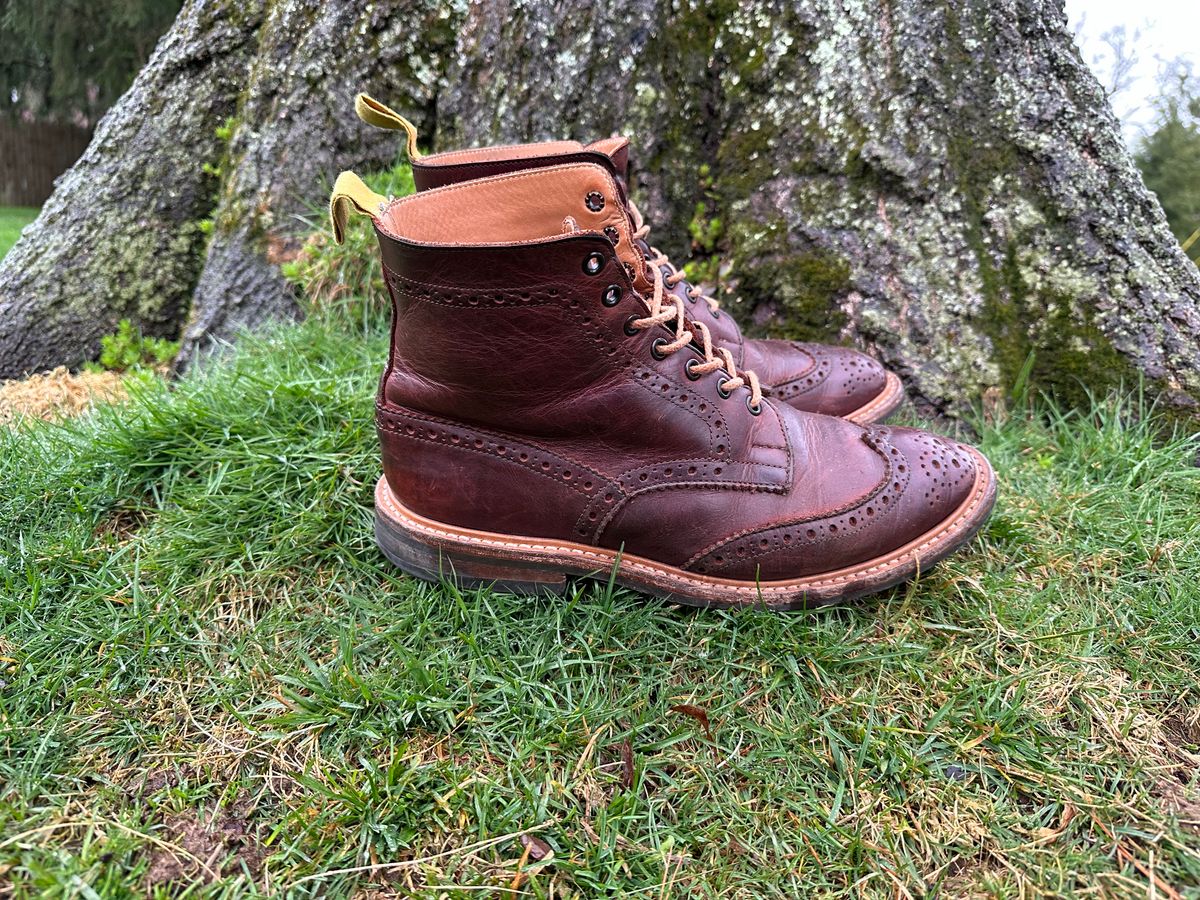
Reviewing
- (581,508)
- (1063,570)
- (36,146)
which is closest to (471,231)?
(581,508)

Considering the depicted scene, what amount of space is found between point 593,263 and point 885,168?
1.55m

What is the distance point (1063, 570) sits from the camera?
188 centimetres

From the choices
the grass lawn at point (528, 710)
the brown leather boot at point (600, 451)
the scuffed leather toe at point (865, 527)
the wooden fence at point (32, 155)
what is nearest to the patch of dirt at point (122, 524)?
the grass lawn at point (528, 710)

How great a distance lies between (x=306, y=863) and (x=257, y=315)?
245cm

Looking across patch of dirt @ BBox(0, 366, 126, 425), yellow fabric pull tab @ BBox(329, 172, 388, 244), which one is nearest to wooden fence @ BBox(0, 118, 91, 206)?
patch of dirt @ BBox(0, 366, 126, 425)

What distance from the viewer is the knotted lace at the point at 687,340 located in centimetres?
162

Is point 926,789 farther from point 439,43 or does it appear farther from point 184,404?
point 439,43

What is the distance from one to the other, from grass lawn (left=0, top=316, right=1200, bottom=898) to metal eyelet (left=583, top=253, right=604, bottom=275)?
0.74 meters

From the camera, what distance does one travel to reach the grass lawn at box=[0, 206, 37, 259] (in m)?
10.9

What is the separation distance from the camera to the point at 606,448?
5.39 feet

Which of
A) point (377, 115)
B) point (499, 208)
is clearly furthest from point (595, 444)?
point (377, 115)

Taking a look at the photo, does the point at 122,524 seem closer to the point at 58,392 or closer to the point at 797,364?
the point at 58,392

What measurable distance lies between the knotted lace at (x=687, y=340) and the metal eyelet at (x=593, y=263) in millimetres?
148

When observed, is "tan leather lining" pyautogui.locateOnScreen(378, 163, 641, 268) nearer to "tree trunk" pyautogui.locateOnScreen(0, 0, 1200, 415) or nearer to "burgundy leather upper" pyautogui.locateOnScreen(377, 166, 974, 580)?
"burgundy leather upper" pyautogui.locateOnScreen(377, 166, 974, 580)
